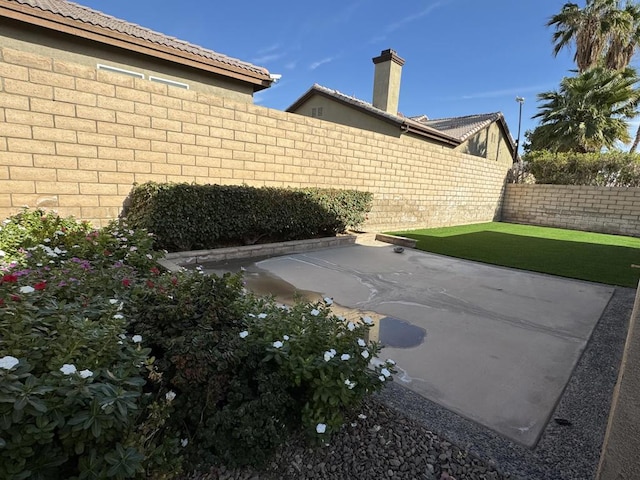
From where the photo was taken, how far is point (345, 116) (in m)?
14.4

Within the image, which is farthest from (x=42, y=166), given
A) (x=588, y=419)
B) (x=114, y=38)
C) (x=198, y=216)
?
(x=588, y=419)

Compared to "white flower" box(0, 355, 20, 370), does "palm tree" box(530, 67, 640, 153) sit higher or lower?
higher

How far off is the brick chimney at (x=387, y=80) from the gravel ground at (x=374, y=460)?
1436 cm

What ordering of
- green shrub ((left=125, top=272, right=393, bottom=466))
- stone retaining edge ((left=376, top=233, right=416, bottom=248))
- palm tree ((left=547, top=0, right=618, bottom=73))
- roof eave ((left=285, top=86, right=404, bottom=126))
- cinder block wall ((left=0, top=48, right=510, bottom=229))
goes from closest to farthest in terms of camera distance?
1. green shrub ((left=125, top=272, right=393, bottom=466))
2. cinder block wall ((left=0, top=48, right=510, bottom=229))
3. stone retaining edge ((left=376, top=233, right=416, bottom=248))
4. roof eave ((left=285, top=86, right=404, bottom=126))
5. palm tree ((left=547, top=0, right=618, bottom=73))

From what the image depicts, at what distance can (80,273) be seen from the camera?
2541 mm

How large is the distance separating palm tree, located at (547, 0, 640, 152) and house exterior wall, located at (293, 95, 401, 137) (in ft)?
38.0

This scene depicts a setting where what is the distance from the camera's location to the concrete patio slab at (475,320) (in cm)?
228

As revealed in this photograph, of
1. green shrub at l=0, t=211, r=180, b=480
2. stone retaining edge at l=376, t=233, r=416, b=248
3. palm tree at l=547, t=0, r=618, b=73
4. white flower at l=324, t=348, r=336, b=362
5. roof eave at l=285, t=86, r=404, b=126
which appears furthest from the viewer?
palm tree at l=547, t=0, r=618, b=73

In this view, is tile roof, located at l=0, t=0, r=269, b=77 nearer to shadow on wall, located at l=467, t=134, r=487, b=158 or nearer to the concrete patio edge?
the concrete patio edge

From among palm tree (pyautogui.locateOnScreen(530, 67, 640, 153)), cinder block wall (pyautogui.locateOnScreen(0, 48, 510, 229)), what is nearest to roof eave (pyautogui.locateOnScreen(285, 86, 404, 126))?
cinder block wall (pyautogui.locateOnScreen(0, 48, 510, 229))

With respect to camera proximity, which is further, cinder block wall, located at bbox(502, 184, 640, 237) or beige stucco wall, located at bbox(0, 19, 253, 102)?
cinder block wall, located at bbox(502, 184, 640, 237)

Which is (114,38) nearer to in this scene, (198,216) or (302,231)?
(198,216)

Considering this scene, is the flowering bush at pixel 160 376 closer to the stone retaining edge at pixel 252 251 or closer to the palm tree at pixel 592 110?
the stone retaining edge at pixel 252 251

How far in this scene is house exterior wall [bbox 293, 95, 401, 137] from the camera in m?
13.1
